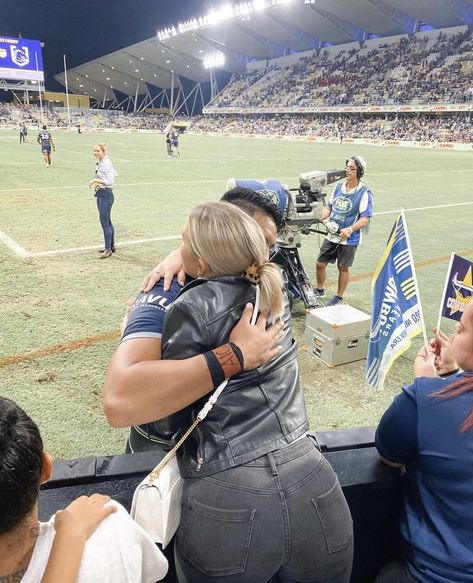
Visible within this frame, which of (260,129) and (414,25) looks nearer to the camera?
(414,25)

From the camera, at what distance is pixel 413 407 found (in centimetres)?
161

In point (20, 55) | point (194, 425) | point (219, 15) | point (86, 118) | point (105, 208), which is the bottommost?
point (105, 208)

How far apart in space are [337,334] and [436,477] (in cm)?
288

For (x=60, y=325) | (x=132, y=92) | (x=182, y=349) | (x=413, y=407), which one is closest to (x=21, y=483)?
(x=182, y=349)

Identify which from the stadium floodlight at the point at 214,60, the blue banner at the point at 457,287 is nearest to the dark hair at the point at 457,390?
the blue banner at the point at 457,287

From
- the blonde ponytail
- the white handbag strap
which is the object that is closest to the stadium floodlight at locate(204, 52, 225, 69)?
the blonde ponytail

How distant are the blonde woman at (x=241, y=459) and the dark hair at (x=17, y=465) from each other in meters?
0.41

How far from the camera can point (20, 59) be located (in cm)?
6206

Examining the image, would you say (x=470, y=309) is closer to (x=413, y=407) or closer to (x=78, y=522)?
(x=413, y=407)

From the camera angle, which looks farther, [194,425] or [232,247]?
[232,247]

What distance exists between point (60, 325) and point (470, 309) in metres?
4.41

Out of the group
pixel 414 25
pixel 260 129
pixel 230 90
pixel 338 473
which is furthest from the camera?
pixel 230 90

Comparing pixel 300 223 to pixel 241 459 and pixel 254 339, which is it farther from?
pixel 241 459

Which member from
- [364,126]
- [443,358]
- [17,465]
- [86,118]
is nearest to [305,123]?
[364,126]
